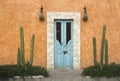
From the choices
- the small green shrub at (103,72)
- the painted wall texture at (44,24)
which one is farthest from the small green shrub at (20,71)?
the painted wall texture at (44,24)

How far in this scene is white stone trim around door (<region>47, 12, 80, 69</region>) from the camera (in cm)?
1927

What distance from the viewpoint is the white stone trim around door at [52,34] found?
19266mm

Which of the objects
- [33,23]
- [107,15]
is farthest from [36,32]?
[107,15]

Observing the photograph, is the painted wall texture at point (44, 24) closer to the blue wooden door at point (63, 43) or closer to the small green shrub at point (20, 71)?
the blue wooden door at point (63, 43)

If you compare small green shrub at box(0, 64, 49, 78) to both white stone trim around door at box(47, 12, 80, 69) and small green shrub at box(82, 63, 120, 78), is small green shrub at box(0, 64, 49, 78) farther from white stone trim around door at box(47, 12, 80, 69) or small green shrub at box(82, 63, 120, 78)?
white stone trim around door at box(47, 12, 80, 69)

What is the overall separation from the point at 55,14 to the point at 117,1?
2.99 metres

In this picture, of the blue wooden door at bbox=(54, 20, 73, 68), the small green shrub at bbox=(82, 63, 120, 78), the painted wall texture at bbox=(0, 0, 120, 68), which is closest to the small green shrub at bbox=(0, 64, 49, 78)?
the small green shrub at bbox=(82, 63, 120, 78)

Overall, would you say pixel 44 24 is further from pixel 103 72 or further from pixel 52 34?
pixel 103 72

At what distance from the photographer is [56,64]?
19484 millimetres

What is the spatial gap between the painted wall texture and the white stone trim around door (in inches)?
6.7

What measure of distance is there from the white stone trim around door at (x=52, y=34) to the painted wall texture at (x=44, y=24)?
0.56 ft

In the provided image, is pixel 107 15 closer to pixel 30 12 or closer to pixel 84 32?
pixel 84 32

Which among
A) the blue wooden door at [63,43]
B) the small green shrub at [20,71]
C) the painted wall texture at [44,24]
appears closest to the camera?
the small green shrub at [20,71]

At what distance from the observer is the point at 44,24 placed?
19266 millimetres
